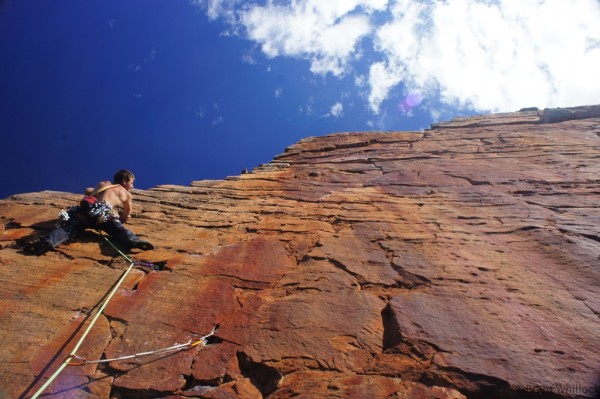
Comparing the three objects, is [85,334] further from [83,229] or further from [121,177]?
[121,177]

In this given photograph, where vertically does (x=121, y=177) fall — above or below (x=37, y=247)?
above

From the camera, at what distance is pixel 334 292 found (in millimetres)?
5098

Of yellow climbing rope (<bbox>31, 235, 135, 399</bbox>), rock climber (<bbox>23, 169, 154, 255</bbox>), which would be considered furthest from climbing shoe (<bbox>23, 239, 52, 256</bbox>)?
yellow climbing rope (<bbox>31, 235, 135, 399</bbox>)

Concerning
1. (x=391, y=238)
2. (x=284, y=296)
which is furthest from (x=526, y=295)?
(x=284, y=296)

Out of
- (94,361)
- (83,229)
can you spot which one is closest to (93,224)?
(83,229)

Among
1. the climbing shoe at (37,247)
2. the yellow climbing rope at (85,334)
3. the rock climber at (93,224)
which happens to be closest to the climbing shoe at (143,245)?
the rock climber at (93,224)

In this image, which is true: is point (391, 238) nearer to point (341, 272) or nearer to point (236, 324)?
point (341, 272)

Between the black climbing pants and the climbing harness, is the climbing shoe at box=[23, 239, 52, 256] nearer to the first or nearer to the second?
the black climbing pants

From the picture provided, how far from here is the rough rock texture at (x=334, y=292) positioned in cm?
387

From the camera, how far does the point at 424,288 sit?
516 centimetres

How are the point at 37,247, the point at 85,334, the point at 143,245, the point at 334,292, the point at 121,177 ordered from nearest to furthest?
the point at 85,334
the point at 334,292
the point at 37,247
the point at 143,245
the point at 121,177

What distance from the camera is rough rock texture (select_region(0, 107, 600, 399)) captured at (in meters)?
3.87

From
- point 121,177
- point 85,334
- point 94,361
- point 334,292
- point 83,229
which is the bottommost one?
point 94,361

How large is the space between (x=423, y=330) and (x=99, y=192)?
600 centimetres
